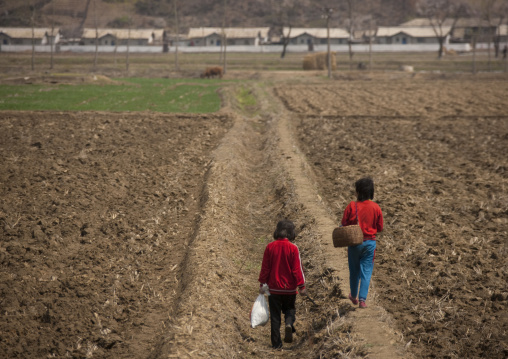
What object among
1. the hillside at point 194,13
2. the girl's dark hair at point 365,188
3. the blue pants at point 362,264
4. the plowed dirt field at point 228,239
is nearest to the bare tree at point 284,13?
the hillside at point 194,13

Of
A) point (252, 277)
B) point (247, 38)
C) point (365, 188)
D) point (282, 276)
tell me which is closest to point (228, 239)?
point (252, 277)

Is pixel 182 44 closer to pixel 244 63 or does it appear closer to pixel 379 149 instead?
pixel 244 63

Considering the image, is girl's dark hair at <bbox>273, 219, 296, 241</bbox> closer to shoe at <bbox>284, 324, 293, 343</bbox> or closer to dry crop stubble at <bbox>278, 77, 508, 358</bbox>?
shoe at <bbox>284, 324, 293, 343</bbox>

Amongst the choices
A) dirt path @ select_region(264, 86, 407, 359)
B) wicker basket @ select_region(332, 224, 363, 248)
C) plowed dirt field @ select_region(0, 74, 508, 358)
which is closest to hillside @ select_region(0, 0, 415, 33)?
plowed dirt field @ select_region(0, 74, 508, 358)

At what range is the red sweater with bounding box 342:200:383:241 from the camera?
6.79m

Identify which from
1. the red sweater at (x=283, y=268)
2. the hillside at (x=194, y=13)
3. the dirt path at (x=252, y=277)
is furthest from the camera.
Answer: the hillside at (x=194, y=13)

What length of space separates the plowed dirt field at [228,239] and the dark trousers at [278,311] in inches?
8.1

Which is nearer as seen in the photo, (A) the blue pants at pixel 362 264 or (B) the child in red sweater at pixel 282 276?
(B) the child in red sweater at pixel 282 276

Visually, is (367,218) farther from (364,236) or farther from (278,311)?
(278,311)

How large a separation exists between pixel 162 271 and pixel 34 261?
199 centimetres

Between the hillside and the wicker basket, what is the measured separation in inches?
3986

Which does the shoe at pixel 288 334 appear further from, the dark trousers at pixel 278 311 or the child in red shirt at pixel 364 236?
the child in red shirt at pixel 364 236

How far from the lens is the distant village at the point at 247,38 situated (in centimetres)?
9000

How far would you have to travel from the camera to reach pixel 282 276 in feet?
21.0
